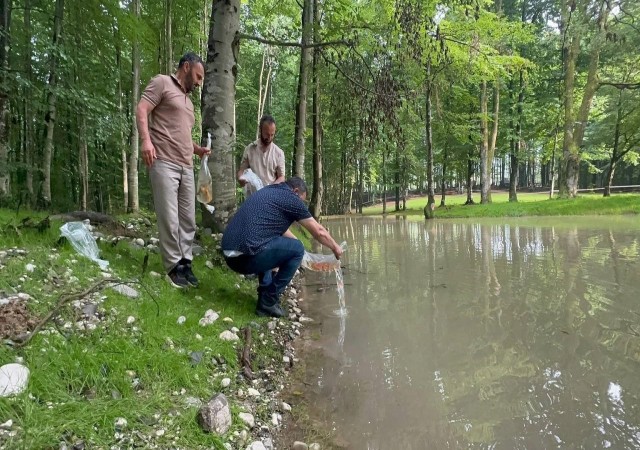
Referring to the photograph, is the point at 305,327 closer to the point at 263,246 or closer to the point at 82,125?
the point at 263,246

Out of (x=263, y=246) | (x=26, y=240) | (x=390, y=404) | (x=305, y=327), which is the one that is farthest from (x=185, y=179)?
(x=390, y=404)

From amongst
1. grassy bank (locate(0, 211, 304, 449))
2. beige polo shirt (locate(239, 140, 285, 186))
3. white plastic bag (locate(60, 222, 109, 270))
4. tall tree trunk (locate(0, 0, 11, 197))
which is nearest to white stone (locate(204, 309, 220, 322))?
grassy bank (locate(0, 211, 304, 449))

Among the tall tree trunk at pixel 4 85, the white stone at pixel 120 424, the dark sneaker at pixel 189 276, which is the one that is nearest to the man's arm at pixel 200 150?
the dark sneaker at pixel 189 276

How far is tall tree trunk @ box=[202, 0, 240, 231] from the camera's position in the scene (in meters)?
5.03

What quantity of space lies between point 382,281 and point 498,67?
1296cm

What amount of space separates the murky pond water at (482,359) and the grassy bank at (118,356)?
1.93ft

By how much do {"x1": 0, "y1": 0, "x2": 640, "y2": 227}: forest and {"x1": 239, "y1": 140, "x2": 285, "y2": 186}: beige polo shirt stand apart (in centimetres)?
23

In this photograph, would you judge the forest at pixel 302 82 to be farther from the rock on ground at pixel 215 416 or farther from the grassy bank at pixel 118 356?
the rock on ground at pixel 215 416

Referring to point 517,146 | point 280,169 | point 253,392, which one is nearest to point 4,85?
point 280,169

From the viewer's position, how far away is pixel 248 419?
212 cm

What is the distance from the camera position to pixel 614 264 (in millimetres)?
6102

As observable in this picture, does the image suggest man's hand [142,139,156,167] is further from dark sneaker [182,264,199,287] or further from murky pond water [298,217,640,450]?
murky pond water [298,217,640,450]

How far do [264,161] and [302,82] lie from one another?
513cm

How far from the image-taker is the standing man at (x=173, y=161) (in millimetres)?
3617
